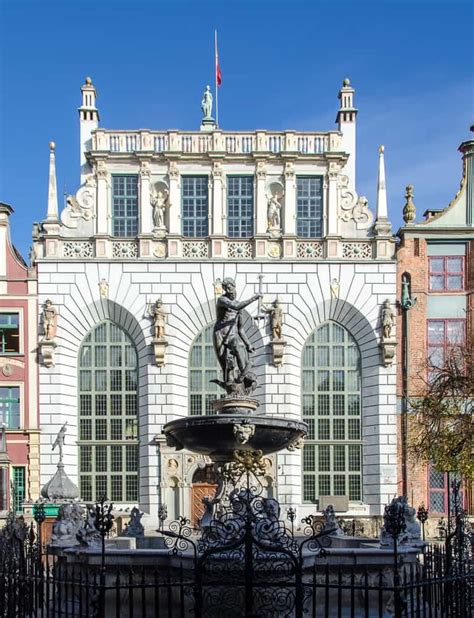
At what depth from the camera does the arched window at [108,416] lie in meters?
41.6

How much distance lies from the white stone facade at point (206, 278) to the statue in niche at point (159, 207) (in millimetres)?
282

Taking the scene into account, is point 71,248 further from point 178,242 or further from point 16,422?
point 16,422

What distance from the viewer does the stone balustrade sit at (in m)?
42.8

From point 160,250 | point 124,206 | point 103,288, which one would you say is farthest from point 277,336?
point 124,206

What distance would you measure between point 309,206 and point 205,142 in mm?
5269

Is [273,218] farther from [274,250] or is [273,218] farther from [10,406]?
[10,406]

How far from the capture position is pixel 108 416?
41750 mm

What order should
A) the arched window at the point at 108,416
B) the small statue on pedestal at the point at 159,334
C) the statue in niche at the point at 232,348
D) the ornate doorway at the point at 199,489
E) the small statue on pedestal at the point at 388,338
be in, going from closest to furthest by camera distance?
the statue in niche at the point at 232,348, the ornate doorway at the point at 199,489, the small statue on pedestal at the point at 159,334, the small statue on pedestal at the point at 388,338, the arched window at the point at 108,416

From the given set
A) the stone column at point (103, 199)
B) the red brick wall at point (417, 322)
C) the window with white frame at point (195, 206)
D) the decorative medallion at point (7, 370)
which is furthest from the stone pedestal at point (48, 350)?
the red brick wall at point (417, 322)

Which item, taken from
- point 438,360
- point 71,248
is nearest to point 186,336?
point 71,248

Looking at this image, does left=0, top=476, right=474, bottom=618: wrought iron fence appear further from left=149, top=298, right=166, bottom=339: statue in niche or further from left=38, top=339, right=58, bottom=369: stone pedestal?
left=38, top=339, right=58, bottom=369: stone pedestal

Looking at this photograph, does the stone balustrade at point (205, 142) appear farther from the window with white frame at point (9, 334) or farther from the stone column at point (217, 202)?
the window with white frame at point (9, 334)

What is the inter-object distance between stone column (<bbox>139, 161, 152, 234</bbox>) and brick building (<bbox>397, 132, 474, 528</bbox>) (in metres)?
10.7

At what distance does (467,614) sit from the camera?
47.8 ft
